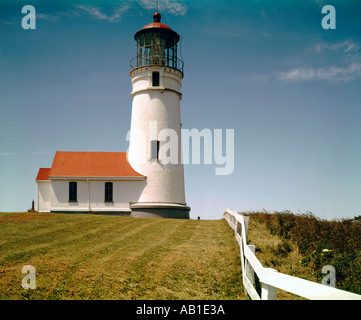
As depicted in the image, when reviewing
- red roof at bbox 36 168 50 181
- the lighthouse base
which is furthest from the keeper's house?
red roof at bbox 36 168 50 181

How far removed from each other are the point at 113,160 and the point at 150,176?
4.13 metres

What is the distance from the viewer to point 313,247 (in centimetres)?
1309

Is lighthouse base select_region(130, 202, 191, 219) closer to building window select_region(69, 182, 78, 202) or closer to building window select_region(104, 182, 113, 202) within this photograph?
building window select_region(104, 182, 113, 202)

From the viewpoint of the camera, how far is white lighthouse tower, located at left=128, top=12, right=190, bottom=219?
3291cm

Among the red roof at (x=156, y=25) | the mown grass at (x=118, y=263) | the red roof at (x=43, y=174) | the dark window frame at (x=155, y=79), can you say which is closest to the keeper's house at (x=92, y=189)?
the red roof at (x=43, y=174)

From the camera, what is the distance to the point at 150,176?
33062 millimetres

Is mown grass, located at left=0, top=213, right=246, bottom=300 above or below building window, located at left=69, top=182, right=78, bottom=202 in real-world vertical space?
below

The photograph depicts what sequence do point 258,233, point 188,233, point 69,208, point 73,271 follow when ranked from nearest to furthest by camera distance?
point 73,271, point 258,233, point 188,233, point 69,208

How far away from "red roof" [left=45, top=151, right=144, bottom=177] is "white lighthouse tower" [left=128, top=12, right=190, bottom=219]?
0.99 metres

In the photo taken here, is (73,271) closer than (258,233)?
Yes
